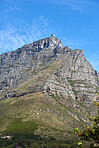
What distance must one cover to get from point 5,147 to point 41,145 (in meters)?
28.6

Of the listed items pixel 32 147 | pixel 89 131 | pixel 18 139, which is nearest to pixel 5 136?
pixel 18 139

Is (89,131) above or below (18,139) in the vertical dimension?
above

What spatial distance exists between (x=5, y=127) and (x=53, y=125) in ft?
162

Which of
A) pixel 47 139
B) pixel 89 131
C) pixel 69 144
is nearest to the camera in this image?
pixel 89 131

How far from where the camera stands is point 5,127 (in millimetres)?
191625

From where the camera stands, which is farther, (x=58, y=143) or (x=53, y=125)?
(x=53, y=125)

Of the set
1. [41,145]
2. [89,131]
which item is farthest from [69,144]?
[89,131]

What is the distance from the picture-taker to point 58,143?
15050 centimetres

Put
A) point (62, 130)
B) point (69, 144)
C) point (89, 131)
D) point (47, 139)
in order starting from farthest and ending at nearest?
1. point (62, 130)
2. point (47, 139)
3. point (69, 144)
4. point (89, 131)

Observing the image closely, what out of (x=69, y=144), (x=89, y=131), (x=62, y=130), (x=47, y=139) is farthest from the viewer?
(x=62, y=130)

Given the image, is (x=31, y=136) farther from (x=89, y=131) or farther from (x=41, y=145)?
(x=89, y=131)

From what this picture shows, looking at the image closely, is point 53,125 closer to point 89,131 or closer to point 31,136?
point 31,136

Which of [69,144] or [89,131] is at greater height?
[89,131]

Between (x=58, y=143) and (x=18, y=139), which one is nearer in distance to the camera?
(x=58, y=143)
